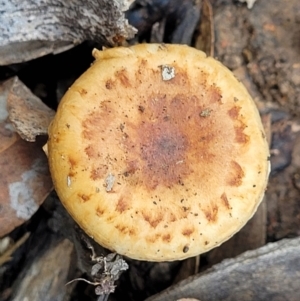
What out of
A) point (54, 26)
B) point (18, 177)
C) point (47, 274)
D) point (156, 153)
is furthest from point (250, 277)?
point (54, 26)

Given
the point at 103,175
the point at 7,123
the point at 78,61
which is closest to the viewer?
the point at 103,175

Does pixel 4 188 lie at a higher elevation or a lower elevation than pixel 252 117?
lower

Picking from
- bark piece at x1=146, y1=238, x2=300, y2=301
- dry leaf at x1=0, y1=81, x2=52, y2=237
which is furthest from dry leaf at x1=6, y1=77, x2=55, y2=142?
bark piece at x1=146, y1=238, x2=300, y2=301

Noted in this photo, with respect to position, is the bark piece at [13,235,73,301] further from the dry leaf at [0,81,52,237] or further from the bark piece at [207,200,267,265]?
the bark piece at [207,200,267,265]

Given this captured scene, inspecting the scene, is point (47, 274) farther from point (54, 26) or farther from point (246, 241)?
point (54, 26)

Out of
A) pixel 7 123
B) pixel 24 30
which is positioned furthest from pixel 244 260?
pixel 24 30

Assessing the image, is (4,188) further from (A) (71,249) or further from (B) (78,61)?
(B) (78,61)
